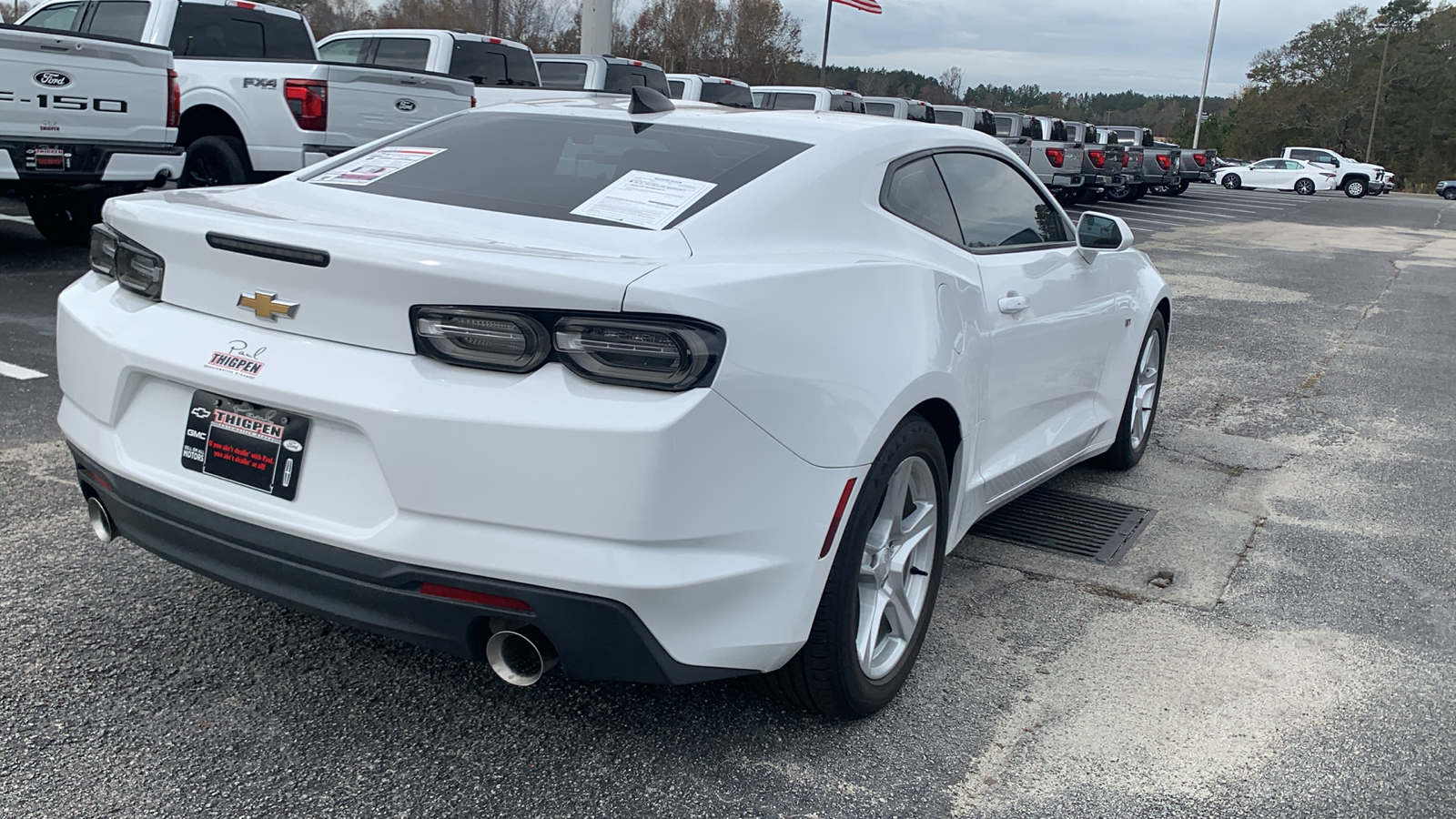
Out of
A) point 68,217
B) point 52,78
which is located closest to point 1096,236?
point 52,78

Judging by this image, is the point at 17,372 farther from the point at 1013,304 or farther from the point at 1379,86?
the point at 1379,86

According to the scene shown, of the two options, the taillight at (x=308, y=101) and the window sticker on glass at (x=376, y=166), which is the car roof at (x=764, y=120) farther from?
the taillight at (x=308, y=101)

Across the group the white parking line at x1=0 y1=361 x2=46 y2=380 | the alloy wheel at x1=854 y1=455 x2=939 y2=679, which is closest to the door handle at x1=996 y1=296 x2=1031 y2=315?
the alloy wheel at x1=854 y1=455 x2=939 y2=679

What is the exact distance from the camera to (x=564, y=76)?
50.5 ft

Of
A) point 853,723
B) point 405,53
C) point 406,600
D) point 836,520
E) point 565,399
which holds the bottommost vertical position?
point 853,723

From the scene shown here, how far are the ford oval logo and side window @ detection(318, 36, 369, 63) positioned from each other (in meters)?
5.95

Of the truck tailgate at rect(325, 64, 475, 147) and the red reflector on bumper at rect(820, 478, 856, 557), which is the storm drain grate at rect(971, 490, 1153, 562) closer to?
the red reflector on bumper at rect(820, 478, 856, 557)

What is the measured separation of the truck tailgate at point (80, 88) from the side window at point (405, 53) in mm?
4731

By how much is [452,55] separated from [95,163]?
5.56 m

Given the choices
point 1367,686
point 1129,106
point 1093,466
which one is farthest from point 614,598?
point 1129,106

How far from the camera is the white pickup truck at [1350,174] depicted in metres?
45.9

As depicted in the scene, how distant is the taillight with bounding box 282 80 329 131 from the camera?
9633mm

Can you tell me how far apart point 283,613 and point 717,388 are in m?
1.70

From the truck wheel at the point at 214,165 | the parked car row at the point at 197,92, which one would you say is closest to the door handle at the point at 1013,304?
the parked car row at the point at 197,92
